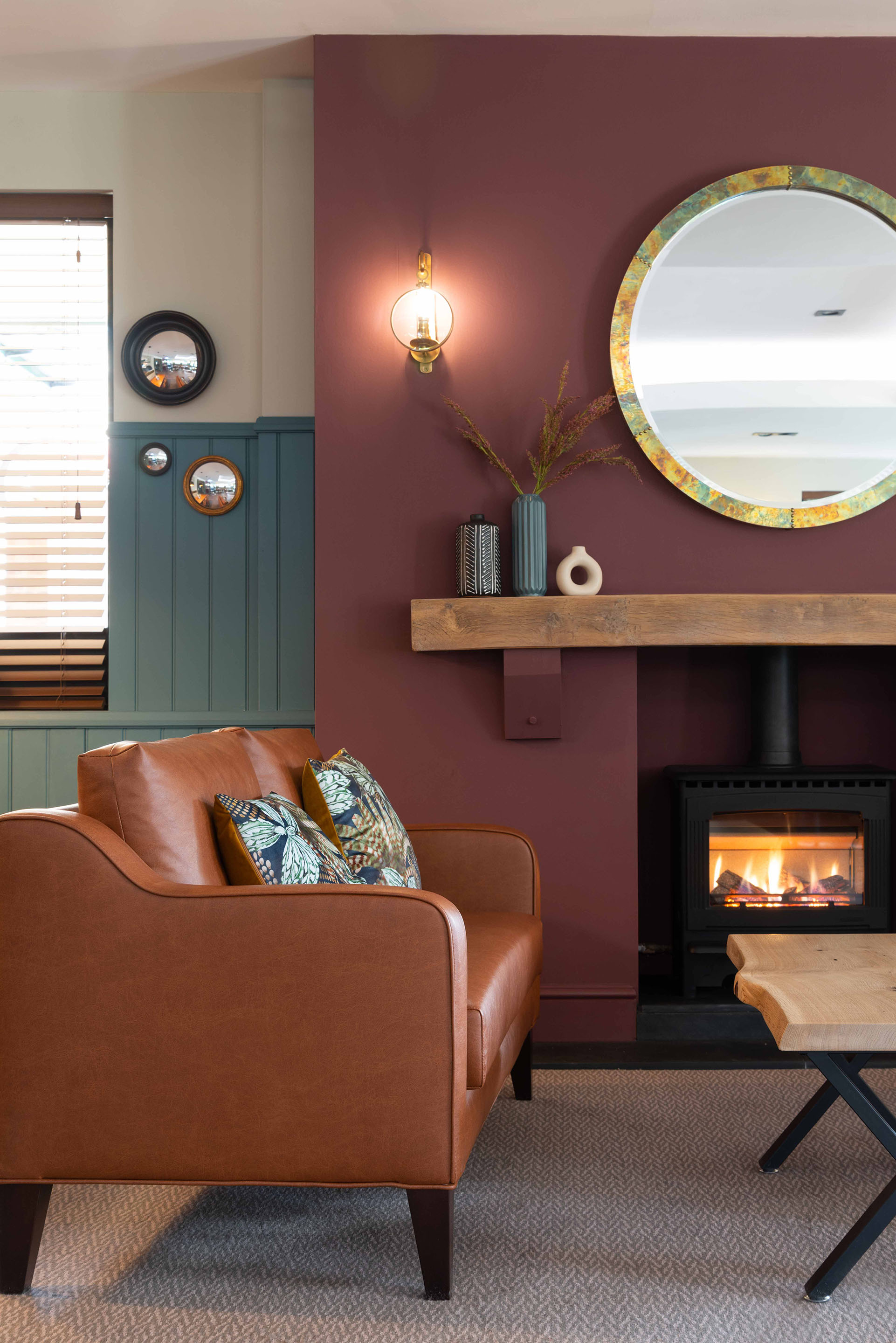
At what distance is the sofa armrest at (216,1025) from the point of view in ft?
5.09

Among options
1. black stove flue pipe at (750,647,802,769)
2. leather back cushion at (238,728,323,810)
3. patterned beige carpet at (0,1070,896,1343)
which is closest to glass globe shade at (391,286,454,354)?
leather back cushion at (238,728,323,810)

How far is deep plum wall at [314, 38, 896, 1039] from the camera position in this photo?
300cm

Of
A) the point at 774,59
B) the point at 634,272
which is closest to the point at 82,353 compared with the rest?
the point at 634,272

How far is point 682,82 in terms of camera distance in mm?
3016

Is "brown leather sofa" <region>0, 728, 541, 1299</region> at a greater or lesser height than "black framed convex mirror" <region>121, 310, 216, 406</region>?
lesser

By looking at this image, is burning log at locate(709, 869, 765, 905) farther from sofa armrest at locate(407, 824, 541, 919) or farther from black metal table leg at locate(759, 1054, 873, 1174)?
black metal table leg at locate(759, 1054, 873, 1174)

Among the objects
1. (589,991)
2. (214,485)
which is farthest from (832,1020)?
(214,485)

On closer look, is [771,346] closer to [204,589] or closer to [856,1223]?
[204,589]

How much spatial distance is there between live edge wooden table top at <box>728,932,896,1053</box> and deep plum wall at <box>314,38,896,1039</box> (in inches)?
40.3

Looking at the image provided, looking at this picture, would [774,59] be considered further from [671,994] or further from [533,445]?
[671,994]

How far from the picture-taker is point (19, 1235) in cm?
163

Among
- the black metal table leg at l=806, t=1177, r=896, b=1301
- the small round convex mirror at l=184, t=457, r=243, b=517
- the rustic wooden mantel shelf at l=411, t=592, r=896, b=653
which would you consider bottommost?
the black metal table leg at l=806, t=1177, r=896, b=1301

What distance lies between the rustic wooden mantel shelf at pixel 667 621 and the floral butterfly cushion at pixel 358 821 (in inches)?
29.6

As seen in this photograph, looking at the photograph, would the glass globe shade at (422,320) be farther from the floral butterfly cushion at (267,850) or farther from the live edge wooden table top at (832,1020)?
the live edge wooden table top at (832,1020)
